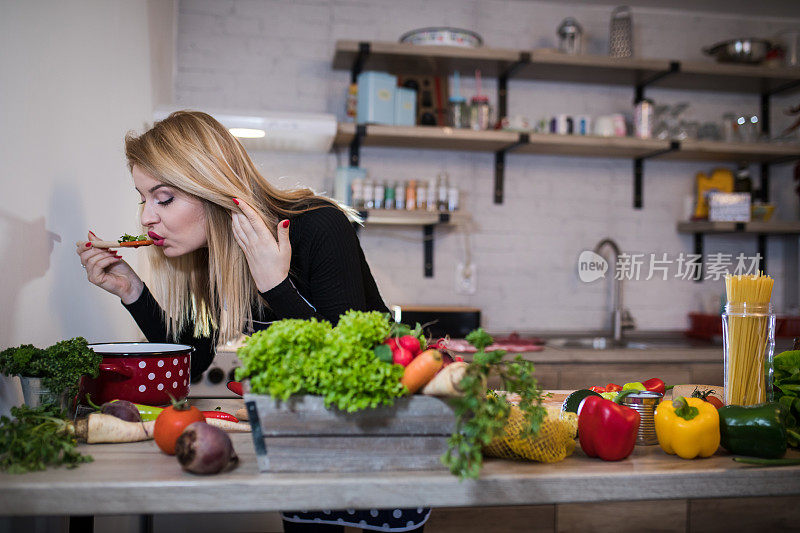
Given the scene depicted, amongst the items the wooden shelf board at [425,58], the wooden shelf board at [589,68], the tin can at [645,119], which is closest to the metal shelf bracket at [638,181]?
the tin can at [645,119]

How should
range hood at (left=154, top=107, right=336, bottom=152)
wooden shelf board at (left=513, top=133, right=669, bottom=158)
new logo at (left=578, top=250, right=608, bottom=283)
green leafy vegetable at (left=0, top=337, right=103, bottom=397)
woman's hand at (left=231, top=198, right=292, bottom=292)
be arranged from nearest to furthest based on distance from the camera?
1. green leafy vegetable at (left=0, top=337, right=103, bottom=397)
2. woman's hand at (left=231, top=198, right=292, bottom=292)
3. range hood at (left=154, top=107, right=336, bottom=152)
4. wooden shelf board at (left=513, top=133, right=669, bottom=158)
5. new logo at (left=578, top=250, right=608, bottom=283)

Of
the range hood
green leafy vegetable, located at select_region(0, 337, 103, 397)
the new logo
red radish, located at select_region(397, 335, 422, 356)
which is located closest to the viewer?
red radish, located at select_region(397, 335, 422, 356)

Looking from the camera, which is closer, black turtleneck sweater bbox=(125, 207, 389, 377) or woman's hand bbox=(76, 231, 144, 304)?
Answer: black turtleneck sweater bbox=(125, 207, 389, 377)

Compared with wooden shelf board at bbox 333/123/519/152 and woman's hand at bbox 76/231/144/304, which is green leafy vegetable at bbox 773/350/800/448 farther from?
wooden shelf board at bbox 333/123/519/152

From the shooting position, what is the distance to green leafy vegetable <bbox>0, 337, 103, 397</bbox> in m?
1.12

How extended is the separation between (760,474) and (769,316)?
0.34 metres

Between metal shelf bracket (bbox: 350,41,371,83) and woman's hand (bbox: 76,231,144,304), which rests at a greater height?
metal shelf bracket (bbox: 350,41,371,83)

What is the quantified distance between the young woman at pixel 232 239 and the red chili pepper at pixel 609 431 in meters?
0.41

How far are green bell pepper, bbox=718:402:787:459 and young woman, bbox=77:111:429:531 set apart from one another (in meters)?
0.58

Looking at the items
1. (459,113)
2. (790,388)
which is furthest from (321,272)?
(459,113)

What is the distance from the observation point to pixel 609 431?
1026 mm

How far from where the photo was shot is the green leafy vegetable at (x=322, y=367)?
0.90 metres

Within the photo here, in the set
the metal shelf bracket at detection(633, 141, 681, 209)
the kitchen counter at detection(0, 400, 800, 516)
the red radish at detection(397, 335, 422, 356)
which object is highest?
the metal shelf bracket at detection(633, 141, 681, 209)

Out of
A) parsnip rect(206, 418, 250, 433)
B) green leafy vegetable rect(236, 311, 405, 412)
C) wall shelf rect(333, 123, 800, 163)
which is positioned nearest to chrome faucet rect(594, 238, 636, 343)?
wall shelf rect(333, 123, 800, 163)
